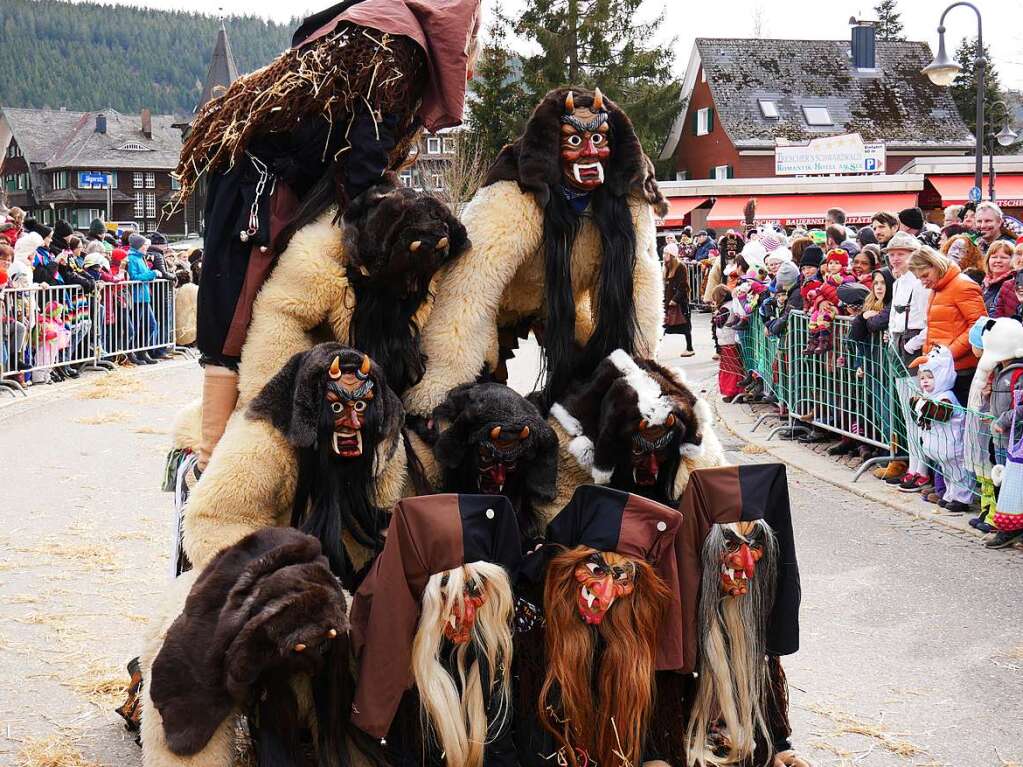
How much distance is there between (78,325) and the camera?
1513 centimetres

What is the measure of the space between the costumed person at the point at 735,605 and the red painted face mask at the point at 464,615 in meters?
0.71

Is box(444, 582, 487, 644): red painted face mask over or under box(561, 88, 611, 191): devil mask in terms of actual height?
under

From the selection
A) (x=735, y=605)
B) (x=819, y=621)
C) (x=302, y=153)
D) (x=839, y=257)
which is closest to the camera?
(x=735, y=605)

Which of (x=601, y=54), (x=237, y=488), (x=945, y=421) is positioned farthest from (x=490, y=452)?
(x=601, y=54)

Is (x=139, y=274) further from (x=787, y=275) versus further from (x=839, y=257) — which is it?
(x=839, y=257)

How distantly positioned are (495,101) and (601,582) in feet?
121

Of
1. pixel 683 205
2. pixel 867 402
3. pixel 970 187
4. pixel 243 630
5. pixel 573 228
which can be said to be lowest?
pixel 243 630

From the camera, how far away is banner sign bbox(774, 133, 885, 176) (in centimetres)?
3934

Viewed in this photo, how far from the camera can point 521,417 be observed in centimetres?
369

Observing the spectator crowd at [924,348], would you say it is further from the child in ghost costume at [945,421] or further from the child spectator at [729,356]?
the child spectator at [729,356]

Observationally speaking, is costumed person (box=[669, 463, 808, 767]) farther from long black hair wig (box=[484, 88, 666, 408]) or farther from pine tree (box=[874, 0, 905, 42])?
pine tree (box=[874, 0, 905, 42])

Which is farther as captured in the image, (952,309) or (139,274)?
(139,274)

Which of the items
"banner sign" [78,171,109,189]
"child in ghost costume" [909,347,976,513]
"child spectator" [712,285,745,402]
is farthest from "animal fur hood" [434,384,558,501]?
"banner sign" [78,171,109,189]

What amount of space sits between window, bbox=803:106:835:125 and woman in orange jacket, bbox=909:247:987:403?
3830 centimetres
